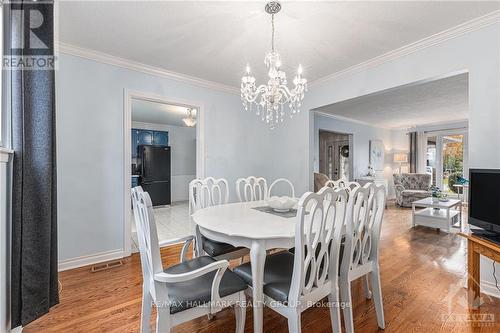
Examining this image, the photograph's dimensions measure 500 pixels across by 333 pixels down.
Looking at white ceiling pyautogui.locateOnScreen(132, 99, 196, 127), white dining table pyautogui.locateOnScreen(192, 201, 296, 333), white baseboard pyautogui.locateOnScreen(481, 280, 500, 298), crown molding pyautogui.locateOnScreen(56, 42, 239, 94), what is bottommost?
white baseboard pyautogui.locateOnScreen(481, 280, 500, 298)

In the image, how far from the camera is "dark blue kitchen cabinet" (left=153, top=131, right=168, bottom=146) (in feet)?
21.4

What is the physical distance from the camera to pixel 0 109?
58.5 inches

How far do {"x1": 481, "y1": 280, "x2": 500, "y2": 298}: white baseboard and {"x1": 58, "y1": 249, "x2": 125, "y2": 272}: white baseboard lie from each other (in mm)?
3724

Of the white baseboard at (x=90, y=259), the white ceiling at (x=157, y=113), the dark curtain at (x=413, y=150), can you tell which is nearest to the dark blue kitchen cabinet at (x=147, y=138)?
the white ceiling at (x=157, y=113)

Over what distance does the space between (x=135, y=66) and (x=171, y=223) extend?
2.89 metres

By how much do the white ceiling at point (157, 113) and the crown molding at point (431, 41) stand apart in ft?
9.69

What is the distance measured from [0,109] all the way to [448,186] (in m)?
9.13

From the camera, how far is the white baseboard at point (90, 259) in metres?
2.55

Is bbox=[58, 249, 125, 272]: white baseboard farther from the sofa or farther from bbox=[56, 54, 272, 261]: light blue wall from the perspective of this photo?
the sofa

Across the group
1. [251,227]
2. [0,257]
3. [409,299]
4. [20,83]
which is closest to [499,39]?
[409,299]

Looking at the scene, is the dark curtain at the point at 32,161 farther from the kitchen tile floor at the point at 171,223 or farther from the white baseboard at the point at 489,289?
the white baseboard at the point at 489,289

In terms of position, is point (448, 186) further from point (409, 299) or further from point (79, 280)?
point (79, 280)

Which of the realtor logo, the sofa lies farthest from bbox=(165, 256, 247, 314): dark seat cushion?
the sofa

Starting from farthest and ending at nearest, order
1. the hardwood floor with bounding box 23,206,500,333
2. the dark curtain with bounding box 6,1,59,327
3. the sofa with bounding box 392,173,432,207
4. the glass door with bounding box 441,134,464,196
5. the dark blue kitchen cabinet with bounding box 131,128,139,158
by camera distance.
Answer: the glass door with bounding box 441,134,464,196
the dark blue kitchen cabinet with bounding box 131,128,139,158
the sofa with bounding box 392,173,432,207
the hardwood floor with bounding box 23,206,500,333
the dark curtain with bounding box 6,1,59,327
